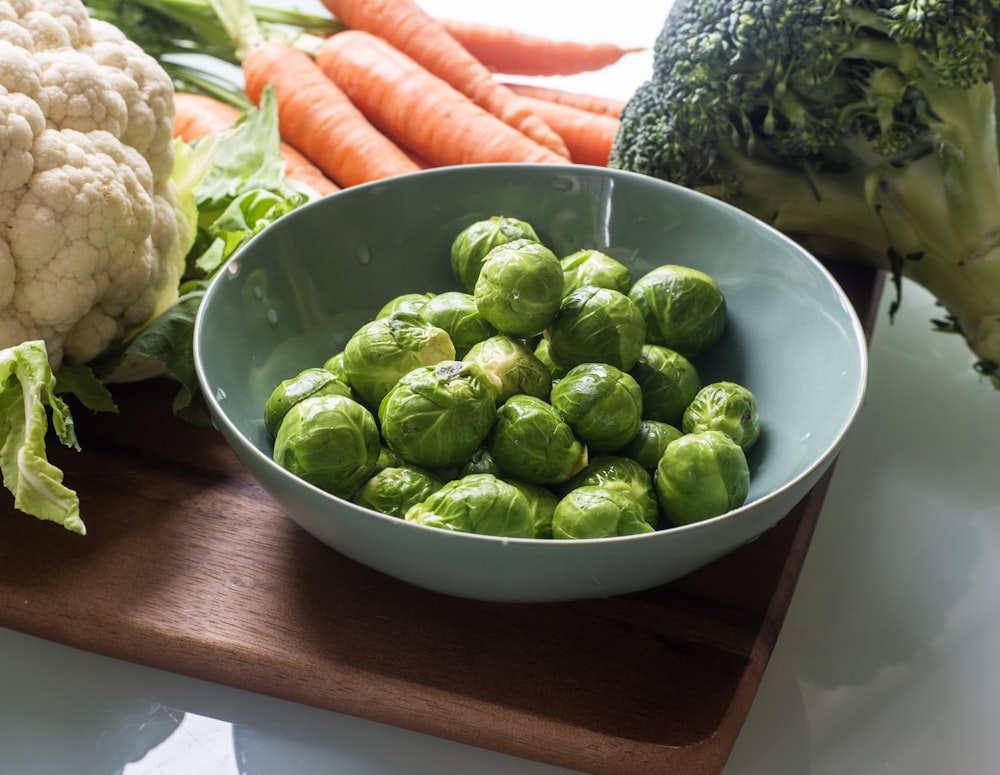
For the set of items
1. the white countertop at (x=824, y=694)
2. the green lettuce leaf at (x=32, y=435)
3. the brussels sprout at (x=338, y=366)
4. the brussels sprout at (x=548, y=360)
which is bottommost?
the white countertop at (x=824, y=694)

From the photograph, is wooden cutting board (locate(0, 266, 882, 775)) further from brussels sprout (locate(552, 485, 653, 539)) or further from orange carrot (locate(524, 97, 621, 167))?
orange carrot (locate(524, 97, 621, 167))

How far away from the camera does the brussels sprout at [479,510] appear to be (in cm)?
96

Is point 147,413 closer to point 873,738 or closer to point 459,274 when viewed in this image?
point 459,274

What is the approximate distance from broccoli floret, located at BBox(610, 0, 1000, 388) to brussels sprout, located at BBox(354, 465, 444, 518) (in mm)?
797

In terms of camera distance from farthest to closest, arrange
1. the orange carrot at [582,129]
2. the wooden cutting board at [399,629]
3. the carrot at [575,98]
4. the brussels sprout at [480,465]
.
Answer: the carrot at [575,98]
the orange carrot at [582,129]
the brussels sprout at [480,465]
the wooden cutting board at [399,629]

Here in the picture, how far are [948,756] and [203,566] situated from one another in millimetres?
866

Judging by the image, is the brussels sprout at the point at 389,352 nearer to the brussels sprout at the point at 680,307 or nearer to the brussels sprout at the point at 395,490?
the brussels sprout at the point at 395,490

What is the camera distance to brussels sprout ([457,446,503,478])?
1.10 metres

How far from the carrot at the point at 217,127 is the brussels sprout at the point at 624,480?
1042 mm

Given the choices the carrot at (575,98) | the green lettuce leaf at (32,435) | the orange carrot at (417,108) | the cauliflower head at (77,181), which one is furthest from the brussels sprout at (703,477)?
the carrot at (575,98)

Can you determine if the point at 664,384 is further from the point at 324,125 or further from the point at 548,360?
the point at 324,125

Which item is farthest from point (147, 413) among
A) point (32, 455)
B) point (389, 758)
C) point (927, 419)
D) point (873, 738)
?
point (927, 419)

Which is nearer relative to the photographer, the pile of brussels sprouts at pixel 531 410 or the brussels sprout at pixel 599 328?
the pile of brussels sprouts at pixel 531 410

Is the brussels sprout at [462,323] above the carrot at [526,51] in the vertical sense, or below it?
below
